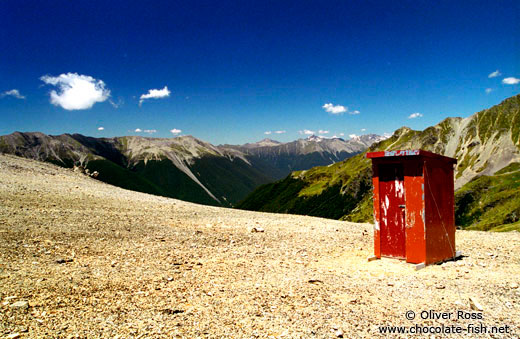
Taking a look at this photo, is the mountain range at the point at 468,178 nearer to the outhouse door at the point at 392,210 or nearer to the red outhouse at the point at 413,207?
the red outhouse at the point at 413,207

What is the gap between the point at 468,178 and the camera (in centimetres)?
13600

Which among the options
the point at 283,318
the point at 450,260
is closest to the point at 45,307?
the point at 283,318

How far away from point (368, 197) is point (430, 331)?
151 metres

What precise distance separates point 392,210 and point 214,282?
24.9 feet

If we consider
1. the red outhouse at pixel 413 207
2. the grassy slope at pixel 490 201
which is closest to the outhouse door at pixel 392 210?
the red outhouse at pixel 413 207

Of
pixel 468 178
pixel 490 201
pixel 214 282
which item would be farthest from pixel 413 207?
pixel 468 178

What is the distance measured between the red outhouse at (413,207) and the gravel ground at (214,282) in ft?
2.17

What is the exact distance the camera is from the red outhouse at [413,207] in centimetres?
1152

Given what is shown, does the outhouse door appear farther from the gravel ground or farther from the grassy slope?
the grassy slope

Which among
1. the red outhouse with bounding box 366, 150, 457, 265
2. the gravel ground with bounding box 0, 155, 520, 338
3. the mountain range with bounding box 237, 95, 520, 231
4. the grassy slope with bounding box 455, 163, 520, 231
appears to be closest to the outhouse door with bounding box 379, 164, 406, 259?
the red outhouse with bounding box 366, 150, 457, 265

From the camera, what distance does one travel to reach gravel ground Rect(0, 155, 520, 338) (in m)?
6.29

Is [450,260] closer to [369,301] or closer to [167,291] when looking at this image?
[369,301]

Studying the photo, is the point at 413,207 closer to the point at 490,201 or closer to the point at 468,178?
the point at 490,201

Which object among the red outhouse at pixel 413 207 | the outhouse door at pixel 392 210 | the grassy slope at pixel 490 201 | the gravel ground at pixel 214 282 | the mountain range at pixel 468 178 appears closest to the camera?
the gravel ground at pixel 214 282
